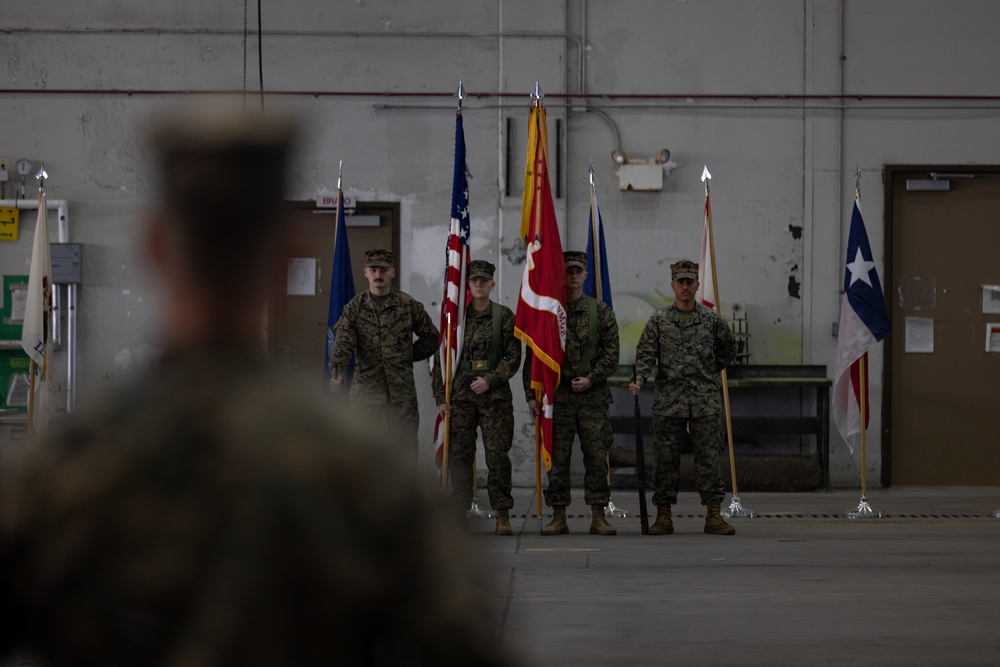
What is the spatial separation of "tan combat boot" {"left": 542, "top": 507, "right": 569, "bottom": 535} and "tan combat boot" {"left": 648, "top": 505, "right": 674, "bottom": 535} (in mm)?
590

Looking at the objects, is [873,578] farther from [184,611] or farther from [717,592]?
[184,611]

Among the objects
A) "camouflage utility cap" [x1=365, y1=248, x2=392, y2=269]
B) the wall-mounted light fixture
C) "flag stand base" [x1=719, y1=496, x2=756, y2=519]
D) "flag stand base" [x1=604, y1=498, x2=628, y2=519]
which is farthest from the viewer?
the wall-mounted light fixture

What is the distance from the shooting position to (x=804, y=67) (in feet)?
34.8

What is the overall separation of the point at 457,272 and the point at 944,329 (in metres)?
5.08

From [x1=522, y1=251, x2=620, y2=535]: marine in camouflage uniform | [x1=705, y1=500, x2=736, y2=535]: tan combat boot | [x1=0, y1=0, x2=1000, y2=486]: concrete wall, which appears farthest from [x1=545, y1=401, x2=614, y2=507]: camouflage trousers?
[x1=0, y1=0, x2=1000, y2=486]: concrete wall

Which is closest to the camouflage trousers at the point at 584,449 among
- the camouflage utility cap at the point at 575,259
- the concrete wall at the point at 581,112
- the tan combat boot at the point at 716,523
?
the tan combat boot at the point at 716,523

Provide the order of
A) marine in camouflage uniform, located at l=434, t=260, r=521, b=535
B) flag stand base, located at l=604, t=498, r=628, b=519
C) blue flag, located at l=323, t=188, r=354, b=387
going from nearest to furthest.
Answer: marine in camouflage uniform, located at l=434, t=260, r=521, b=535 → flag stand base, located at l=604, t=498, r=628, b=519 → blue flag, located at l=323, t=188, r=354, b=387

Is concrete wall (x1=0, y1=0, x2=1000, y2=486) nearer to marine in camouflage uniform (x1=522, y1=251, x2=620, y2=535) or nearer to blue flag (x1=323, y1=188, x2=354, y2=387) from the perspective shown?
blue flag (x1=323, y1=188, x2=354, y2=387)

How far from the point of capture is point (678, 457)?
789 centimetres

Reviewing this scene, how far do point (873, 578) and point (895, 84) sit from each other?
6.04m

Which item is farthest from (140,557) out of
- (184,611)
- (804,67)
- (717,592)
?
(804,67)

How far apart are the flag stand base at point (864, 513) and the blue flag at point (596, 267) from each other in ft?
8.15

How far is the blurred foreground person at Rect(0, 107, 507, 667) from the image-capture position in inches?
39.4

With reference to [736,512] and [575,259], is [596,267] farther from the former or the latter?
[736,512]
